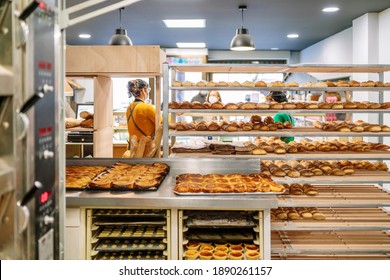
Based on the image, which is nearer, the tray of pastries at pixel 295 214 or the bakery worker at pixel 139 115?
the tray of pastries at pixel 295 214

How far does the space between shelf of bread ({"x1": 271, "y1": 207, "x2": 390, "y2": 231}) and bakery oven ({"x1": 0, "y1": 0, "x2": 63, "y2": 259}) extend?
223 centimetres

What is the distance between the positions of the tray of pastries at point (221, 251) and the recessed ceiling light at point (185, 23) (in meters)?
5.26

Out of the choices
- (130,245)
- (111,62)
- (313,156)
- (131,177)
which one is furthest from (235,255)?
(111,62)

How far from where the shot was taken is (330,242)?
3432 millimetres

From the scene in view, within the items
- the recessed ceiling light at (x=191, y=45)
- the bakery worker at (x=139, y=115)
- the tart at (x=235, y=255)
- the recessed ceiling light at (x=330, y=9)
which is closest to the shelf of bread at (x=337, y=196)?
the tart at (x=235, y=255)

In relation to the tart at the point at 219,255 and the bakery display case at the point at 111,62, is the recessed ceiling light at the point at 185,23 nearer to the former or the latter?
the bakery display case at the point at 111,62

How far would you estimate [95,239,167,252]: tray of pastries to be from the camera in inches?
98.9

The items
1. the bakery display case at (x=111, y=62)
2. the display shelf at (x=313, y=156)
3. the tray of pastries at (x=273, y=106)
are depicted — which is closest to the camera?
the display shelf at (x=313, y=156)

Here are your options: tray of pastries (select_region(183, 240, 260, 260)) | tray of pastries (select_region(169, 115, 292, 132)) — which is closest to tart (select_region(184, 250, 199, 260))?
tray of pastries (select_region(183, 240, 260, 260))

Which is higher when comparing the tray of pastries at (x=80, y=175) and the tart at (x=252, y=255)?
the tray of pastries at (x=80, y=175)

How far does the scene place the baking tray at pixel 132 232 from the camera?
2531 mm

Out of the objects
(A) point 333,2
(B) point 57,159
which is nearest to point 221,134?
(B) point 57,159

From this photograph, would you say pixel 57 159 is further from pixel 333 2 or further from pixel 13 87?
pixel 333 2

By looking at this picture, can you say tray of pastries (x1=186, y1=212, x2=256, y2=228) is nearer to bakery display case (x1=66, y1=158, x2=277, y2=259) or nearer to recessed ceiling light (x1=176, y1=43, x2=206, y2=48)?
bakery display case (x1=66, y1=158, x2=277, y2=259)
